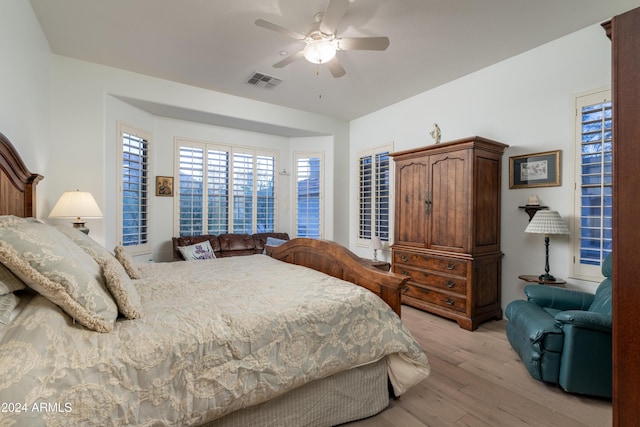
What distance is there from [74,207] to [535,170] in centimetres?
484

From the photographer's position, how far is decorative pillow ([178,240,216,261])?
13.9 ft

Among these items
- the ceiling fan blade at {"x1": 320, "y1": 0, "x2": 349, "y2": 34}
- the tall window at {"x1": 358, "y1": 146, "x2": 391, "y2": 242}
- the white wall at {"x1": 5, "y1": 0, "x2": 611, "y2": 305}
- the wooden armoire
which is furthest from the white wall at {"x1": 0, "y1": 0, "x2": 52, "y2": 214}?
the tall window at {"x1": 358, "y1": 146, "x2": 391, "y2": 242}

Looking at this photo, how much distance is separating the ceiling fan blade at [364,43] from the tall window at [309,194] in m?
3.11

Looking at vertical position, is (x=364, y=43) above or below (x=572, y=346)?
above

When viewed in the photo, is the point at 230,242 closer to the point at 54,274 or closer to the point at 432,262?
the point at 432,262

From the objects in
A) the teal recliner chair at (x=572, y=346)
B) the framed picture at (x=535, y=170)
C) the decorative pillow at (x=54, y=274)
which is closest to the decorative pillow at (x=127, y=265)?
the decorative pillow at (x=54, y=274)

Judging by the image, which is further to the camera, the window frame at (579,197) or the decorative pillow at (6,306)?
the window frame at (579,197)

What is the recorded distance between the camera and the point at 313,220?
5715 millimetres

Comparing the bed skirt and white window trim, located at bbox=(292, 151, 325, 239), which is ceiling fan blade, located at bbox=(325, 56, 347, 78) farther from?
white window trim, located at bbox=(292, 151, 325, 239)

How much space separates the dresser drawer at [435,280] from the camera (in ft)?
11.0

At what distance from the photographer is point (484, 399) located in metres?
2.02

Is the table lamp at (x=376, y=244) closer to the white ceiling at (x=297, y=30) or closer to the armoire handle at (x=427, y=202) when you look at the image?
the armoire handle at (x=427, y=202)

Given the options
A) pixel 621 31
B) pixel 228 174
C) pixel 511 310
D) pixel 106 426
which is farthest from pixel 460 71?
pixel 106 426

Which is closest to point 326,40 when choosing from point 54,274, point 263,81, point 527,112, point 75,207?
point 263,81
